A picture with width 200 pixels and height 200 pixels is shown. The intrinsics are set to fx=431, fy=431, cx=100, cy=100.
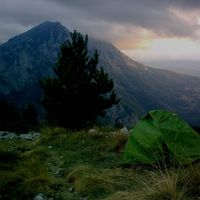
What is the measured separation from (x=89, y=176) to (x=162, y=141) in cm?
261

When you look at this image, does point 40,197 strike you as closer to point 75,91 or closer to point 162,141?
point 162,141

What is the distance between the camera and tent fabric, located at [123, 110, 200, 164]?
1077 cm

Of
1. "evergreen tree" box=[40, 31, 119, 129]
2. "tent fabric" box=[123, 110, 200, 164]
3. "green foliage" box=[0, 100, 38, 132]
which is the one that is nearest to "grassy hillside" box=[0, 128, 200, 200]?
"tent fabric" box=[123, 110, 200, 164]

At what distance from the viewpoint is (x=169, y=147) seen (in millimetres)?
10805

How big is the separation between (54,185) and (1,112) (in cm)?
4644

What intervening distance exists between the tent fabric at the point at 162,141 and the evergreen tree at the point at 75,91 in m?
18.9

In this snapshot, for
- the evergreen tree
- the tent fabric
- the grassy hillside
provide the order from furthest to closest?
the evergreen tree → the tent fabric → the grassy hillside

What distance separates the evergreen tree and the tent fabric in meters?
18.9

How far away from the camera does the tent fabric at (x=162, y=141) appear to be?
35.3 ft

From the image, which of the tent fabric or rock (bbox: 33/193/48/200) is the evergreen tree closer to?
the tent fabric

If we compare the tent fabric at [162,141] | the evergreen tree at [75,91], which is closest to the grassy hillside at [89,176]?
the tent fabric at [162,141]

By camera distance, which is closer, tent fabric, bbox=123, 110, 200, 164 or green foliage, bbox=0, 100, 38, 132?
tent fabric, bbox=123, 110, 200, 164

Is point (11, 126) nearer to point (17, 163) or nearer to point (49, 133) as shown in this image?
point (49, 133)

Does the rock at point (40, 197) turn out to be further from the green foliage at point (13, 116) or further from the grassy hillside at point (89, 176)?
the green foliage at point (13, 116)
